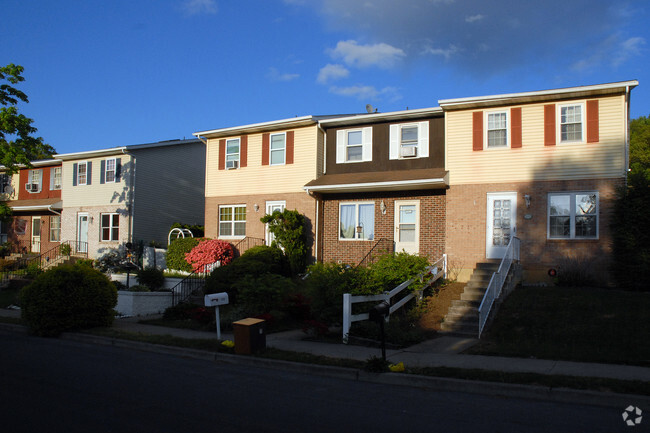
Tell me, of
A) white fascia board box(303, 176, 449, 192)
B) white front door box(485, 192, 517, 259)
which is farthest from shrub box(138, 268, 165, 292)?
white front door box(485, 192, 517, 259)

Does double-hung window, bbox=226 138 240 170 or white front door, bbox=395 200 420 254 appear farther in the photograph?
double-hung window, bbox=226 138 240 170

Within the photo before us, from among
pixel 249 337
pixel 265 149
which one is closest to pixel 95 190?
pixel 265 149

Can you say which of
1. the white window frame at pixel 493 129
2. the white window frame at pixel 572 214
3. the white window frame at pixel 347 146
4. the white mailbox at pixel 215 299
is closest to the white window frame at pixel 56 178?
the white window frame at pixel 347 146

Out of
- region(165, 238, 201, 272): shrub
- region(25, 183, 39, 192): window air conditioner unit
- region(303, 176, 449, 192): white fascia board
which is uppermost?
region(25, 183, 39, 192): window air conditioner unit

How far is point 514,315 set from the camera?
12.2 meters

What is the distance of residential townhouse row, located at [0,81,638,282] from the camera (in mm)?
15523

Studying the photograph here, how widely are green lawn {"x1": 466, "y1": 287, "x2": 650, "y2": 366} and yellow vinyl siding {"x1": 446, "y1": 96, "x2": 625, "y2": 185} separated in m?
3.77

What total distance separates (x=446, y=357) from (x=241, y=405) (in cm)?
441

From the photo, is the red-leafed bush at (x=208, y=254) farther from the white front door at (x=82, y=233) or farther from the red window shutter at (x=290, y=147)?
the white front door at (x=82, y=233)

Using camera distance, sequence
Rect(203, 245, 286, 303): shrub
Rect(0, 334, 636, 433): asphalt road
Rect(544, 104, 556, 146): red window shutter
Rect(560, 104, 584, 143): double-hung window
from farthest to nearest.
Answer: Rect(203, 245, 286, 303): shrub
Rect(544, 104, 556, 146): red window shutter
Rect(560, 104, 584, 143): double-hung window
Rect(0, 334, 636, 433): asphalt road

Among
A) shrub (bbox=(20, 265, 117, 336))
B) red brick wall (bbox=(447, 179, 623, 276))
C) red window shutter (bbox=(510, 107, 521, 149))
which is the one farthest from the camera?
red window shutter (bbox=(510, 107, 521, 149))

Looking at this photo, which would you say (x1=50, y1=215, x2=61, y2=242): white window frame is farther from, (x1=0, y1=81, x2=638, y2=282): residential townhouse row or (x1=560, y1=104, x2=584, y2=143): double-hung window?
(x1=560, y1=104, x2=584, y2=143): double-hung window

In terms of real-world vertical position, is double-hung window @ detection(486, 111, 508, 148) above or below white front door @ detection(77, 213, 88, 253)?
above

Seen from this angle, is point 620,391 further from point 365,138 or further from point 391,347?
point 365,138
